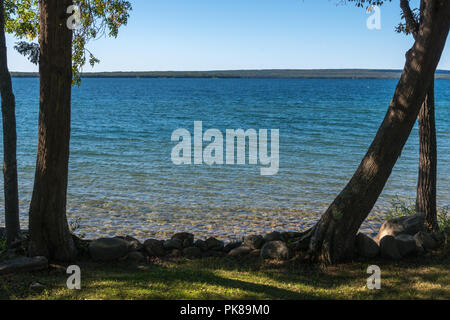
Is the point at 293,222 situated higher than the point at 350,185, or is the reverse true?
the point at 350,185

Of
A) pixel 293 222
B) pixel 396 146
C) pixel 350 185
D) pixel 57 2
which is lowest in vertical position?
pixel 293 222

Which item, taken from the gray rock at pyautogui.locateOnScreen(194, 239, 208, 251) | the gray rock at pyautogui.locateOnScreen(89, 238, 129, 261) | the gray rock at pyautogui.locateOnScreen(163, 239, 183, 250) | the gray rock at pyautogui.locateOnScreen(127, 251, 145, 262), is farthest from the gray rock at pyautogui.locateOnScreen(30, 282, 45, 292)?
the gray rock at pyautogui.locateOnScreen(194, 239, 208, 251)

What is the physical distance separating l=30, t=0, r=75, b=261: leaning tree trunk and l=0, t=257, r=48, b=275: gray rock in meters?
0.33

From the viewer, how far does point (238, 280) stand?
6.74 m

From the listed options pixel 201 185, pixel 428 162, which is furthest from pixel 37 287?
pixel 201 185

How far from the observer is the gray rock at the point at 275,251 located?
7844 millimetres

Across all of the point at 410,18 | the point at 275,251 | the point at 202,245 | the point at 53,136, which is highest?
the point at 410,18

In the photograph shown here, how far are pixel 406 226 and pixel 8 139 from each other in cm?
778

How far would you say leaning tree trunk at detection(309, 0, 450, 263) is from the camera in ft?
22.8

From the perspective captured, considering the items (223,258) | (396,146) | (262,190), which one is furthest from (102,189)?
(396,146)

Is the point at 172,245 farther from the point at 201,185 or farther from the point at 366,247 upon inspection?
the point at 201,185

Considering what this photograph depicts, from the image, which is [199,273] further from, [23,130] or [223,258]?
[23,130]
